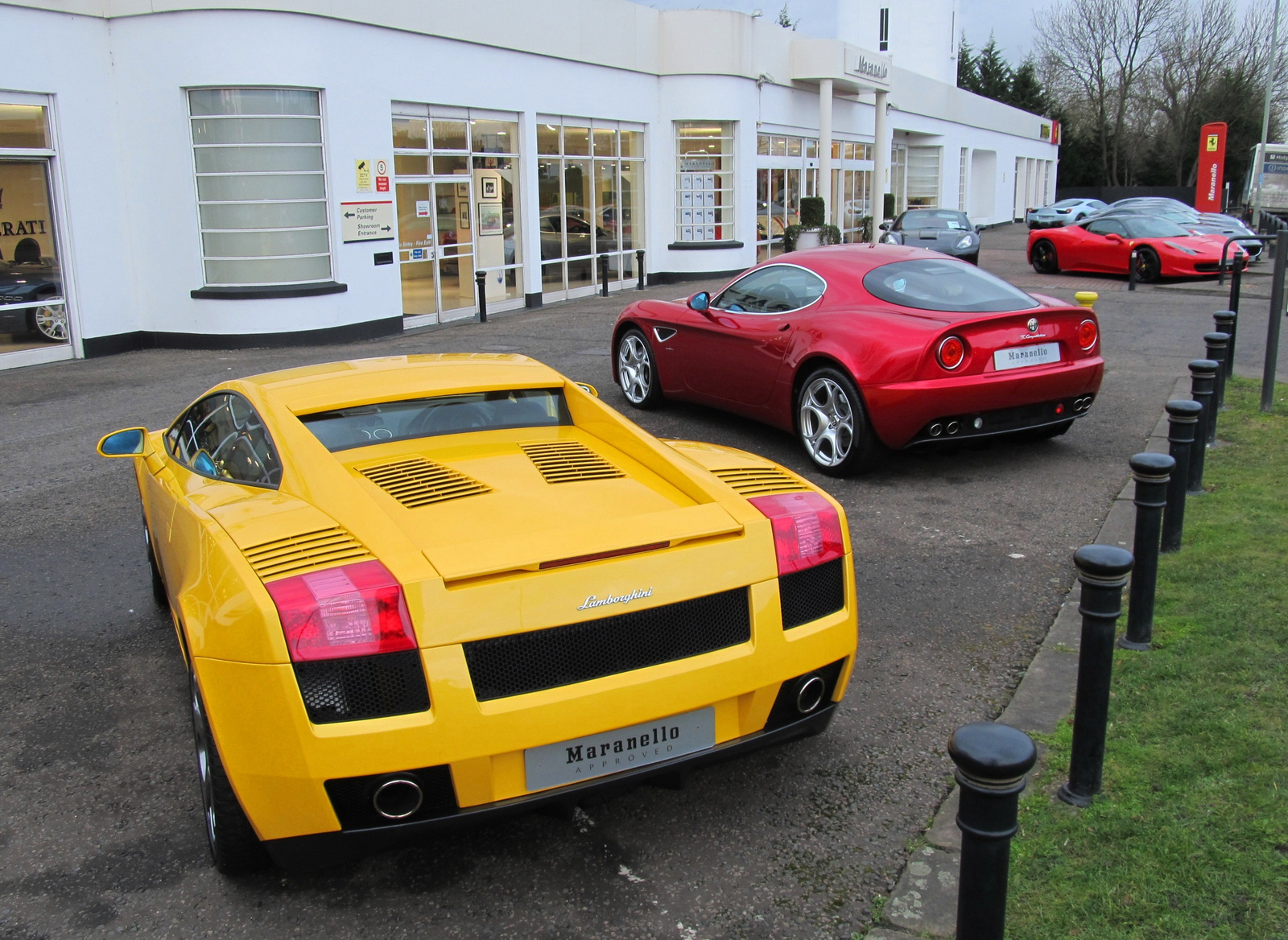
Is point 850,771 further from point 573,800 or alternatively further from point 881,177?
point 881,177

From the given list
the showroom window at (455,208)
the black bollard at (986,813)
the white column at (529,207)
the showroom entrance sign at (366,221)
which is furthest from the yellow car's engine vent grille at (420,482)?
the white column at (529,207)

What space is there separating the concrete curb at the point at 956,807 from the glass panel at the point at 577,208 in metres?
15.6

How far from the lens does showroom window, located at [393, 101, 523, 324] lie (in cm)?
1647

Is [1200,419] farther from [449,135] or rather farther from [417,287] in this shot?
[449,135]

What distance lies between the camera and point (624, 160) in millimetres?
22297

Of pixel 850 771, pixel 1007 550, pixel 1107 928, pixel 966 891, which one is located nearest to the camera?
pixel 966 891

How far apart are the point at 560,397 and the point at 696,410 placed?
525cm

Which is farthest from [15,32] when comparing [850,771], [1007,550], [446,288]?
[850,771]

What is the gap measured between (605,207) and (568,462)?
18.9 m

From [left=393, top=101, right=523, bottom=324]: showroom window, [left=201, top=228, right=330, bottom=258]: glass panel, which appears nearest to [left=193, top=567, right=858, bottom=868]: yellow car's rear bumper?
[left=201, top=228, right=330, bottom=258]: glass panel

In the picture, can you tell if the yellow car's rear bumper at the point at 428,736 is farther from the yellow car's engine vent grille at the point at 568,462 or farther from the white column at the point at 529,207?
the white column at the point at 529,207

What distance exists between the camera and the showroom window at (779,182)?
26.6 m

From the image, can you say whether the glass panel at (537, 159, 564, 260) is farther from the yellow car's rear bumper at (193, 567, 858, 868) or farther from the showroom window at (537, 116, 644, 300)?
the yellow car's rear bumper at (193, 567, 858, 868)

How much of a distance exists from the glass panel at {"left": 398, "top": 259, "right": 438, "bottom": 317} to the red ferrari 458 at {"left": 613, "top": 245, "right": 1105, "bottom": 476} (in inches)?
362
